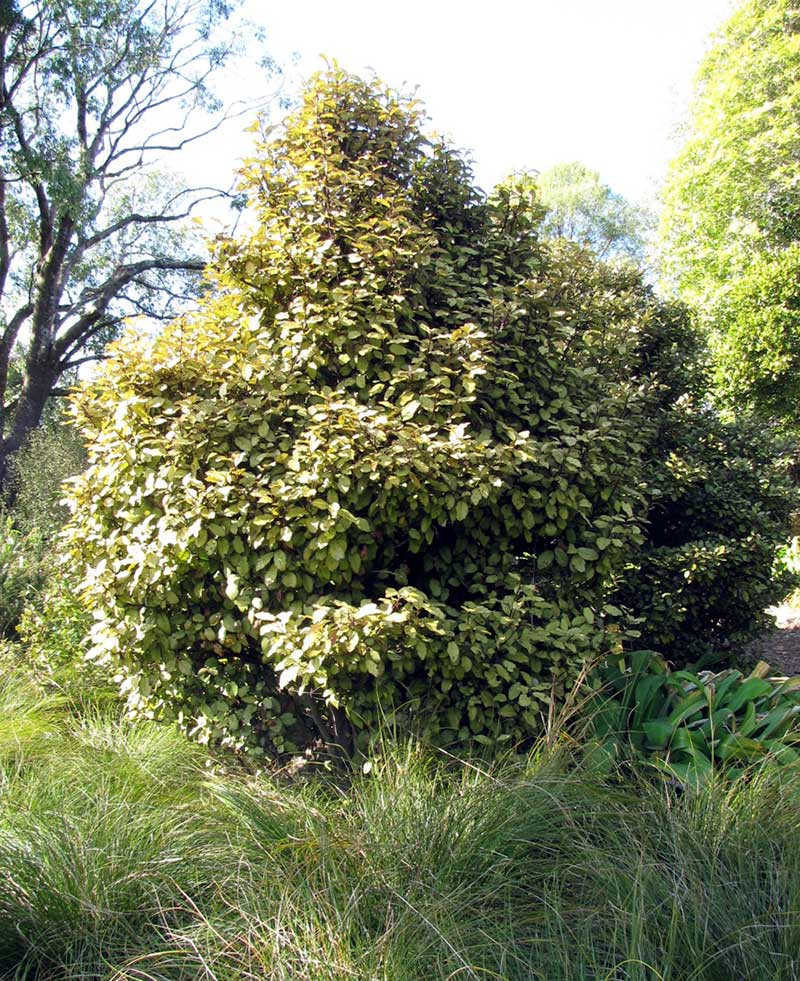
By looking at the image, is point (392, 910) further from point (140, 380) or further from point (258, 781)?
point (140, 380)

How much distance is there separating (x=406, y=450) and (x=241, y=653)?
141 centimetres

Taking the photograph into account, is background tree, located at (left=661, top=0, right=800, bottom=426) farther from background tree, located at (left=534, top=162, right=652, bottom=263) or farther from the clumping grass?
background tree, located at (left=534, top=162, right=652, bottom=263)

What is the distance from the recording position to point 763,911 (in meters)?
2.29

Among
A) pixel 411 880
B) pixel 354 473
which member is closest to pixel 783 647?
pixel 354 473

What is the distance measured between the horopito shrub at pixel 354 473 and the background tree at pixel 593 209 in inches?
1212

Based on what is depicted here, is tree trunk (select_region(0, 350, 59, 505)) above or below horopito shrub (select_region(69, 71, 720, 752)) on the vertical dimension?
above

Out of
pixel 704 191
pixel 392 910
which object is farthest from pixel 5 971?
pixel 704 191

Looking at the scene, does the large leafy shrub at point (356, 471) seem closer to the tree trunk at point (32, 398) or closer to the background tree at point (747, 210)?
the background tree at point (747, 210)

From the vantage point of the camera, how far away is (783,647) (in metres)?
8.17

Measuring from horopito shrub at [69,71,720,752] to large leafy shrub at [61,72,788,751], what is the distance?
0.01 meters

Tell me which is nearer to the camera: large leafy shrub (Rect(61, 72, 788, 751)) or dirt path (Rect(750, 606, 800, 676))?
large leafy shrub (Rect(61, 72, 788, 751))

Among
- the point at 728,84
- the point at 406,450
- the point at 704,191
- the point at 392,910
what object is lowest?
the point at 392,910

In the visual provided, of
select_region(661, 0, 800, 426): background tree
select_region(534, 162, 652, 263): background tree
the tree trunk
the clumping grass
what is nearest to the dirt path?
select_region(661, 0, 800, 426): background tree

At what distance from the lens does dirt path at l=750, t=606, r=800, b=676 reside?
23.6 feet
